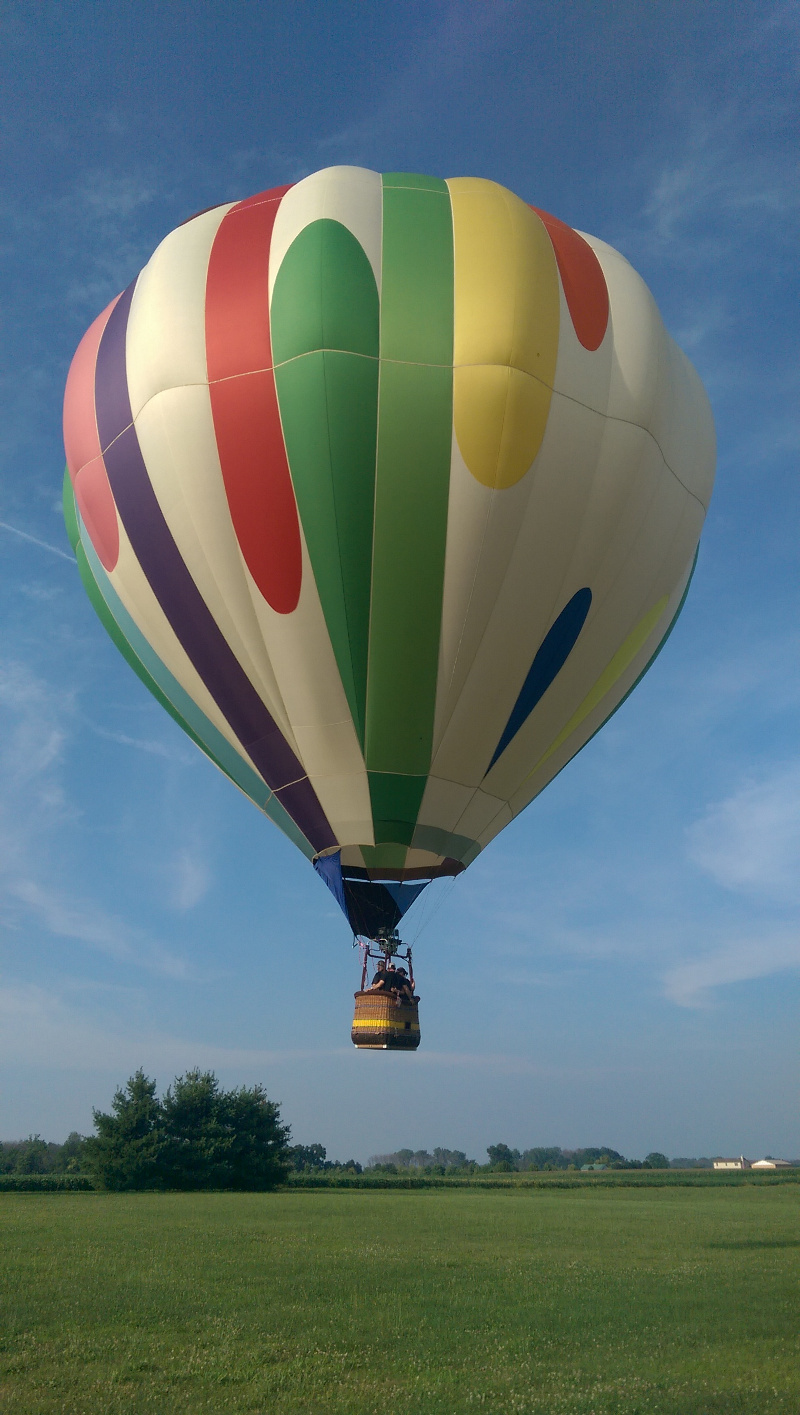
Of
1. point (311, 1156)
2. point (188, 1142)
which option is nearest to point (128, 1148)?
point (188, 1142)

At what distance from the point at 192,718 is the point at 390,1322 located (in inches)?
322

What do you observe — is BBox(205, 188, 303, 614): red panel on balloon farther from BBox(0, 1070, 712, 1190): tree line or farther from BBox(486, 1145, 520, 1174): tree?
BBox(486, 1145, 520, 1174): tree

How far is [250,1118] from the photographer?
31469 mm

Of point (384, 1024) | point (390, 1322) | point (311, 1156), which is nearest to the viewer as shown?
point (390, 1322)

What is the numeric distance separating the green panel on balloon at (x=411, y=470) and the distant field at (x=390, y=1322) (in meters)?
6.02

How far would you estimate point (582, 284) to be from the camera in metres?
12.0

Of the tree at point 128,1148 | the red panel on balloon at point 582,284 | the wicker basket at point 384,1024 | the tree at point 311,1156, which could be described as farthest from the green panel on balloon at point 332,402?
the tree at point 311,1156

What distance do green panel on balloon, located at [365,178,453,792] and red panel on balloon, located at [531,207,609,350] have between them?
1.50 metres

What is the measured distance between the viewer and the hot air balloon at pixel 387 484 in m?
11.1

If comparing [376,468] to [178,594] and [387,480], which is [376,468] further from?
[178,594]

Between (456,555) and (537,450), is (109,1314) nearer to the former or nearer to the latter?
(456,555)

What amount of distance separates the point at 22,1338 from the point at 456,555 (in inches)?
332

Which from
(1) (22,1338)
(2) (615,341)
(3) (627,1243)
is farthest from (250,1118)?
(2) (615,341)

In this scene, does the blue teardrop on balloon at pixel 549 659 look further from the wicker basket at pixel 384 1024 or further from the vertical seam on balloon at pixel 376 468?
the wicker basket at pixel 384 1024
